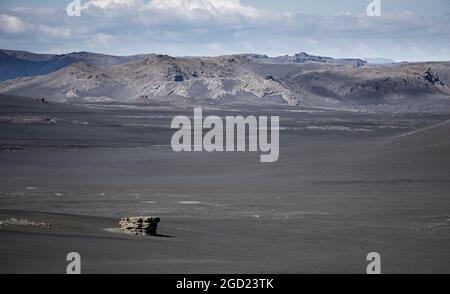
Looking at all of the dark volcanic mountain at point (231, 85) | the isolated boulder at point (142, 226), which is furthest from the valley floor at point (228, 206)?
the dark volcanic mountain at point (231, 85)

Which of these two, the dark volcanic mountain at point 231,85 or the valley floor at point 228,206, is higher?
the dark volcanic mountain at point 231,85

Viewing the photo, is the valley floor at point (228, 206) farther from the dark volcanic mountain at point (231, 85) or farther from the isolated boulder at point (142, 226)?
the dark volcanic mountain at point (231, 85)

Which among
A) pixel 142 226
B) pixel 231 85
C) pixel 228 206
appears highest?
pixel 231 85

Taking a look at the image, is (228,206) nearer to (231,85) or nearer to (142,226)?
(142,226)

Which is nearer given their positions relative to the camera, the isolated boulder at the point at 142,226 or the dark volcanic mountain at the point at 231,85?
the isolated boulder at the point at 142,226

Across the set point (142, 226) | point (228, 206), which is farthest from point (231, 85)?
point (142, 226)

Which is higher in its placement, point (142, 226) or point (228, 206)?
point (142, 226)

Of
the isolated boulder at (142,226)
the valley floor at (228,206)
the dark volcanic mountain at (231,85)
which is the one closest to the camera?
Result: the valley floor at (228,206)

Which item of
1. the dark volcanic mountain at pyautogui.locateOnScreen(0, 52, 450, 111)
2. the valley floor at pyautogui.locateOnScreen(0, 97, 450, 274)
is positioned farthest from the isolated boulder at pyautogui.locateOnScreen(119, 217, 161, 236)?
the dark volcanic mountain at pyautogui.locateOnScreen(0, 52, 450, 111)

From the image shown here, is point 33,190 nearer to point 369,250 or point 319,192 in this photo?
point 319,192

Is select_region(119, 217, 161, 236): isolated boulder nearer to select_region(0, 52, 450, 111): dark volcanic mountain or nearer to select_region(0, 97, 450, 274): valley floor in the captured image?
select_region(0, 97, 450, 274): valley floor
